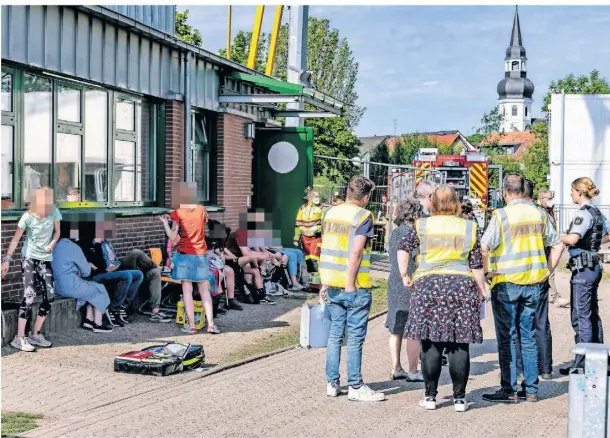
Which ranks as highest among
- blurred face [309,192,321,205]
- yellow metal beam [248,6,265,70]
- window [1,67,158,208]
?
yellow metal beam [248,6,265,70]

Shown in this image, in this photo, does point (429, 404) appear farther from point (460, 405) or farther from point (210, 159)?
point (210, 159)

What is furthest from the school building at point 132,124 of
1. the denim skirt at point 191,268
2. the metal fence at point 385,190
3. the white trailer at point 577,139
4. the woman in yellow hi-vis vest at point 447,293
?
the white trailer at point 577,139

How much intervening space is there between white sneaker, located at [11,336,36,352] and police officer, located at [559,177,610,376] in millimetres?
5327

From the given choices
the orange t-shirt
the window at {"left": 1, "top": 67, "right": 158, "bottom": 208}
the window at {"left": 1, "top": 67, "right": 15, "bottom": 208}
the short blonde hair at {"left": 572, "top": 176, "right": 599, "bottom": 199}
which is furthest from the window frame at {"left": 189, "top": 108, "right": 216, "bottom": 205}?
the short blonde hair at {"left": 572, "top": 176, "right": 599, "bottom": 199}

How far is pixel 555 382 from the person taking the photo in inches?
372

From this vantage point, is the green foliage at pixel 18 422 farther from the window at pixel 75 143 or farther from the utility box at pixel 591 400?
the utility box at pixel 591 400

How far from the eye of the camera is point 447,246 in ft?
26.2

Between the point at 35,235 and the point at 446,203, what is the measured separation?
4.48 metres

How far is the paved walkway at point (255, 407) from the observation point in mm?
7363

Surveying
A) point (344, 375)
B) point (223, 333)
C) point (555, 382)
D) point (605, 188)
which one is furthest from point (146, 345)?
point (605, 188)

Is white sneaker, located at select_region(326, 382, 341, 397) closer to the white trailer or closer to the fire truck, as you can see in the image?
the white trailer

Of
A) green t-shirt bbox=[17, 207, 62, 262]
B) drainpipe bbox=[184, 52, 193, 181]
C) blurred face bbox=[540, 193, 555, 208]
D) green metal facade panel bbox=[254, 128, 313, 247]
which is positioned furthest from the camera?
green metal facade panel bbox=[254, 128, 313, 247]

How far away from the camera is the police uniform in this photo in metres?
9.65

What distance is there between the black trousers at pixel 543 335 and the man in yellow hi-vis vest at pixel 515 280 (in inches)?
8.7
